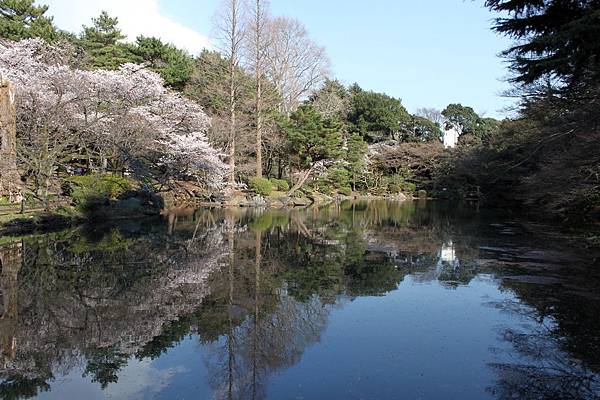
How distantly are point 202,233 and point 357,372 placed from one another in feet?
34.4

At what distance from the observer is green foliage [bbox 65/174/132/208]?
15.5 m

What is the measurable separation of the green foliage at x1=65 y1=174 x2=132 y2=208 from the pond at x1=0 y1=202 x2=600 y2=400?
4087 mm

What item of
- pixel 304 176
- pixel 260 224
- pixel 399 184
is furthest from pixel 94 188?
pixel 399 184

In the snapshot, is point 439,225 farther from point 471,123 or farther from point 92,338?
point 471,123

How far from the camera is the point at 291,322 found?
5.99 metres

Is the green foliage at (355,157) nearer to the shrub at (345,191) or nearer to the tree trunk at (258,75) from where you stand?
the shrub at (345,191)

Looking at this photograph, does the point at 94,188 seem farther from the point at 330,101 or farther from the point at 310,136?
the point at 330,101

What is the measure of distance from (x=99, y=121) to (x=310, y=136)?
1337 cm

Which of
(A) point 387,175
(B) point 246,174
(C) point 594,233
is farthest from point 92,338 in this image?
(A) point 387,175

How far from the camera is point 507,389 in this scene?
4.16 metres

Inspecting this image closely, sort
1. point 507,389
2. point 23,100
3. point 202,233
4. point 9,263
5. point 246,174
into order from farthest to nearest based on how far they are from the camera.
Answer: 1. point 246,174
2. point 23,100
3. point 202,233
4. point 9,263
5. point 507,389

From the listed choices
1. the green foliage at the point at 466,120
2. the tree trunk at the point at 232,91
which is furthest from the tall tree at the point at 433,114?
the tree trunk at the point at 232,91

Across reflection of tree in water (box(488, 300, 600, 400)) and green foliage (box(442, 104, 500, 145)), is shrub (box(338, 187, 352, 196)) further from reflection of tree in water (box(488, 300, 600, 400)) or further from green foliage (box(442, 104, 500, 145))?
reflection of tree in water (box(488, 300, 600, 400))

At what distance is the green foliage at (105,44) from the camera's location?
26969 mm
